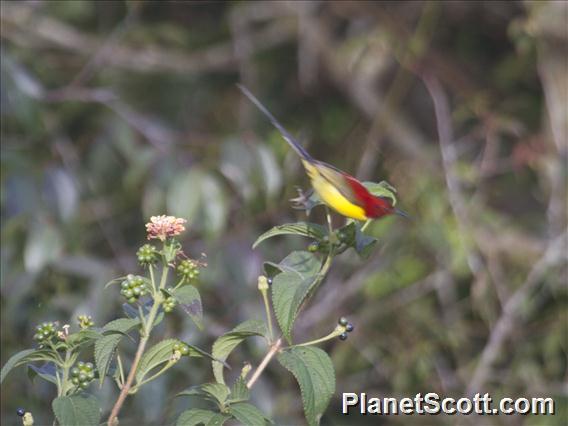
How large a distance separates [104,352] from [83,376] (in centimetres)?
6

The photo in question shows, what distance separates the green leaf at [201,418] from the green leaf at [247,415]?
0.01 meters

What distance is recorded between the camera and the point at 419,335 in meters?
3.79

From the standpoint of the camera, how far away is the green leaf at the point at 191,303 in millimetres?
1061

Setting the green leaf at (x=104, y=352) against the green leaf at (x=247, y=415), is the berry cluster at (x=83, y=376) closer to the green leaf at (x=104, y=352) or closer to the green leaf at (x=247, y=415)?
the green leaf at (x=104, y=352)

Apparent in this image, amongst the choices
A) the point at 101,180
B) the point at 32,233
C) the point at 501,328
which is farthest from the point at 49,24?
the point at 501,328

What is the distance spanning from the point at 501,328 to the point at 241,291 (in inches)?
41.8

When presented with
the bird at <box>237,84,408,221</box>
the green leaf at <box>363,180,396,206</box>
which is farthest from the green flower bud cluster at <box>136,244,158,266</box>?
the green leaf at <box>363,180,396,206</box>

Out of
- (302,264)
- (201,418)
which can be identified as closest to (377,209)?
(302,264)

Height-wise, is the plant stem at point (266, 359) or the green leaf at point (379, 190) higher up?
the green leaf at point (379, 190)

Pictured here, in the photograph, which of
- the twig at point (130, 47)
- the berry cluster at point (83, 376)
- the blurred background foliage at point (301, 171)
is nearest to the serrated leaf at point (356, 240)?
the berry cluster at point (83, 376)

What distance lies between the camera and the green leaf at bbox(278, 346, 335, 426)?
3.56 feet

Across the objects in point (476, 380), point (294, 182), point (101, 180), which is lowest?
point (476, 380)

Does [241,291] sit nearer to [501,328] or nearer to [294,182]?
[294,182]

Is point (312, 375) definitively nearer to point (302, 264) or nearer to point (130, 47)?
point (302, 264)
